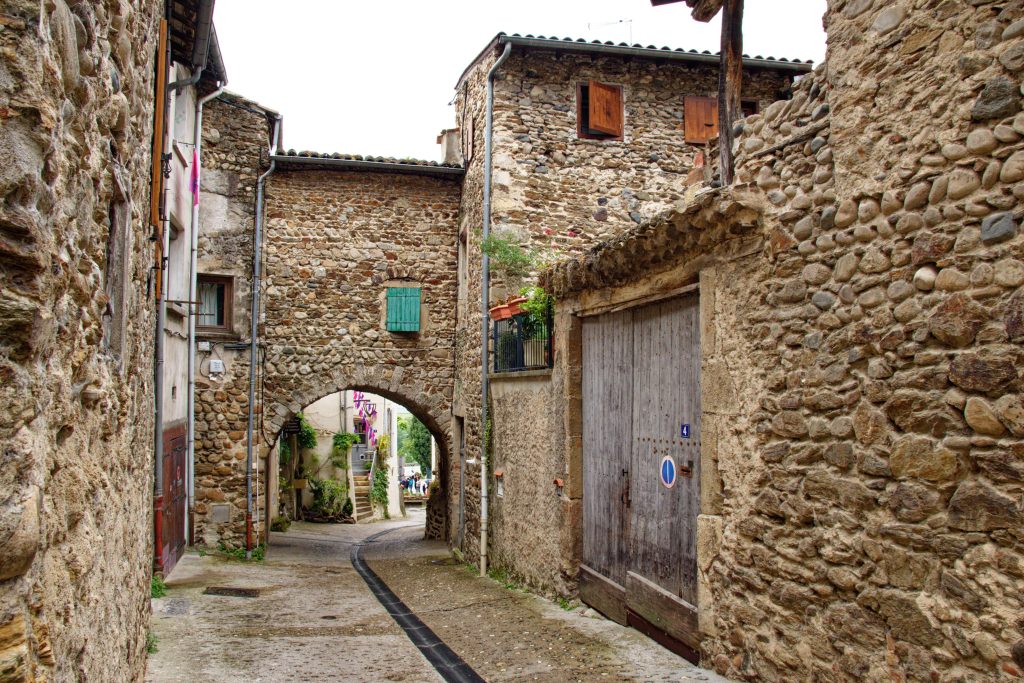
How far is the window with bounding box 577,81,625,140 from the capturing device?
10.9 m

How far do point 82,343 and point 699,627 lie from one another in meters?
4.01

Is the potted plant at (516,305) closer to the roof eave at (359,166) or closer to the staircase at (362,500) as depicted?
the roof eave at (359,166)

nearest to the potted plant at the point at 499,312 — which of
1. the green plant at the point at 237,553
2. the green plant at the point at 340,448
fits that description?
the green plant at the point at 237,553

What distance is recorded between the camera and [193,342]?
11.4 m

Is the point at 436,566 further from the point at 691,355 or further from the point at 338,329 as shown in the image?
the point at 691,355

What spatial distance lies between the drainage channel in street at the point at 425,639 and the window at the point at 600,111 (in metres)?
6.14

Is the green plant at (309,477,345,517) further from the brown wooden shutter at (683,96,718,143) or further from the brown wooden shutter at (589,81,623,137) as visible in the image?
the brown wooden shutter at (683,96,718,143)

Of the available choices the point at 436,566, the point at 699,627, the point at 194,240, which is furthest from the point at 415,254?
the point at 699,627

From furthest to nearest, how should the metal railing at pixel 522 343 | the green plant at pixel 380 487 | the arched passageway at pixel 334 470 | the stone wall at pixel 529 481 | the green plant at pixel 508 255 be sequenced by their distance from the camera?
Answer: the green plant at pixel 380 487 → the arched passageway at pixel 334 470 → the green plant at pixel 508 255 → the metal railing at pixel 522 343 → the stone wall at pixel 529 481

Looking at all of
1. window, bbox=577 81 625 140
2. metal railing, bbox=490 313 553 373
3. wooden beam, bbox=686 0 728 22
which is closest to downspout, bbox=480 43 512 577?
metal railing, bbox=490 313 553 373

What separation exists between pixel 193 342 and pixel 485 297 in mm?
3996

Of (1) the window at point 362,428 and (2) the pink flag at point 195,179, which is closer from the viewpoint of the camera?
(2) the pink flag at point 195,179

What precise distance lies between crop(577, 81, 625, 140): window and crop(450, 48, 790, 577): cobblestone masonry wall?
0.09 m

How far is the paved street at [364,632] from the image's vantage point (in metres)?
5.55
